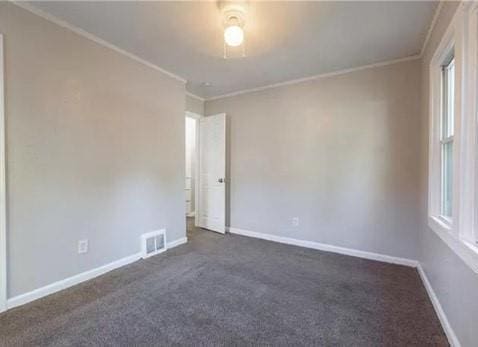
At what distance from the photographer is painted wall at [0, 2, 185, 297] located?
2051mm

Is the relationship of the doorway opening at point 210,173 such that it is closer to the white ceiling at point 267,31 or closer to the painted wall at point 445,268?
the white ceiling at point 267,31

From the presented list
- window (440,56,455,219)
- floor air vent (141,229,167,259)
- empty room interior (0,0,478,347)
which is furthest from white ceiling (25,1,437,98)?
floor air vent (141,229,167,259)

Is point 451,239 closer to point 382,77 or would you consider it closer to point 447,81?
point 447,81

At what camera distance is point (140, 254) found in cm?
311

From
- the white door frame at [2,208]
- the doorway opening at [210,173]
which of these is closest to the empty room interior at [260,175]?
the white door frame at [2,208]

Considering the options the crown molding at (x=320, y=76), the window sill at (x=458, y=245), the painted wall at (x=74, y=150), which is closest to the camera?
the window sill at (x=458, y=245)

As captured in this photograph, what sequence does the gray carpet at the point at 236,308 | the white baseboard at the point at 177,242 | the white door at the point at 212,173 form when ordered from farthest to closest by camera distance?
the white door at the point at 212,173 → the white baseboard at the point at 177,242 → the gray carpet at the point at 236,308

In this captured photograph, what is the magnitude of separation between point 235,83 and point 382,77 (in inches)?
79.0

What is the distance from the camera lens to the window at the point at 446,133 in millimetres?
2006

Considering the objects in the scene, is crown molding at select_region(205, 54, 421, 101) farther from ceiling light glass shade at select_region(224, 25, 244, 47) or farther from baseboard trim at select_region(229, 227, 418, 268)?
baseboard trim at select_region(229, 227, 418, 268)

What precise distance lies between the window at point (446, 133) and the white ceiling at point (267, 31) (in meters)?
0.55

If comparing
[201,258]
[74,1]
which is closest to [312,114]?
[201,258]

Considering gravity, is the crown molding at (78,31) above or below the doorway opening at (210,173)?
above

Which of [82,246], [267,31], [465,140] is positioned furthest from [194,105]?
[465,140]
